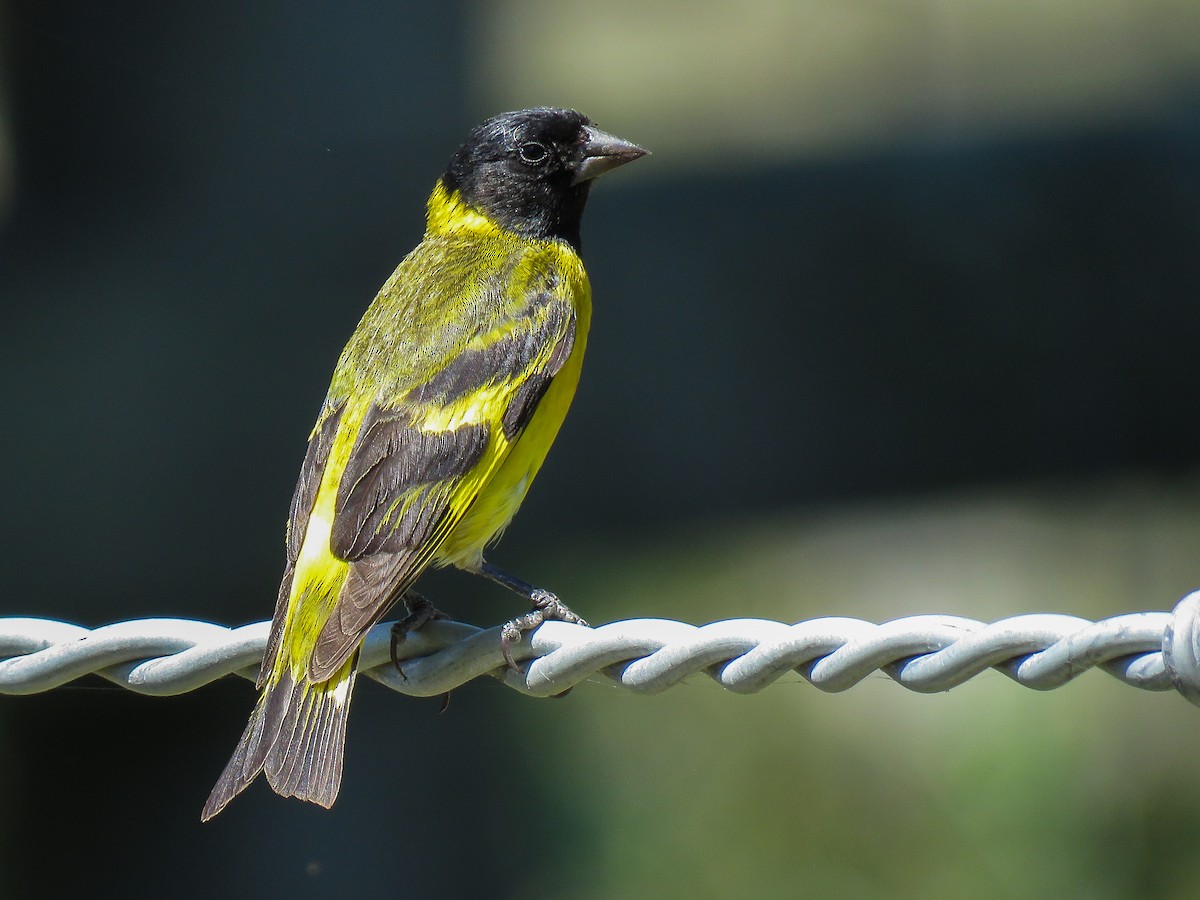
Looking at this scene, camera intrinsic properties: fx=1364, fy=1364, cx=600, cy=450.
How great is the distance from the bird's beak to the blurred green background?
117 cm

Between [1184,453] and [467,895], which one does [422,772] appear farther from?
[1184,453]

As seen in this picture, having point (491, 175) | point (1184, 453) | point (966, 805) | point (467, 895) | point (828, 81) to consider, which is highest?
point (828, 81)

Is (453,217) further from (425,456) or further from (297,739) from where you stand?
(297,739)

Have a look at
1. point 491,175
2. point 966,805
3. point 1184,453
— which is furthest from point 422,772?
point 1184,453

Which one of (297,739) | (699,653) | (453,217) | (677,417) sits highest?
(453,217)

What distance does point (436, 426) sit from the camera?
8.80ft

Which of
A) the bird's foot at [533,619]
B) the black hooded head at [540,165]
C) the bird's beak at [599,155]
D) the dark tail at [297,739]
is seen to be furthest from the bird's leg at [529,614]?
the bird's beak at [599,155]

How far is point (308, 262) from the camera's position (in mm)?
4590

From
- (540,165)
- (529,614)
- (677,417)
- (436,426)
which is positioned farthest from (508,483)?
(677,417)

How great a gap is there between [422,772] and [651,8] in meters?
3.17

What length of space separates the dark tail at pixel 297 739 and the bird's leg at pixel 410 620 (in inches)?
3.4

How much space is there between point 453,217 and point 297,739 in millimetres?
1762

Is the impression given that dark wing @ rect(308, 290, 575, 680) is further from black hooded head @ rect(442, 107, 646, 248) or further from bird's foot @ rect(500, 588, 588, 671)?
black hooded head @ rect(442, 107, 646, 248)

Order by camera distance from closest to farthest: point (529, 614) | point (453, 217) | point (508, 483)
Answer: point (529, 614) < point (508, 483) < point (453, 217)
